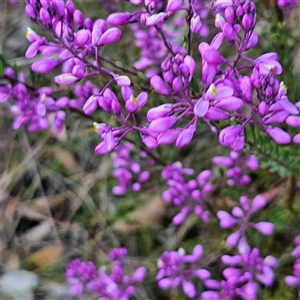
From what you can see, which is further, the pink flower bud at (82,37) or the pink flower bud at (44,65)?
the pink flower bud at (44,65)

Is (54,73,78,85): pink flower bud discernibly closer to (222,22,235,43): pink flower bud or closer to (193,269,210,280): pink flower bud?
(222,22,235,43): pink flower bud

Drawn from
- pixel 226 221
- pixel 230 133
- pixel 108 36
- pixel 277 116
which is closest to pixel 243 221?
pixel 226 221

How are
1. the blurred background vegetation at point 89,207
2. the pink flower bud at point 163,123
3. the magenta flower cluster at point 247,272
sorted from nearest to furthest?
1. the pink flower bud at point 163,123
2. the magenta flower cluster at point 247,272
3. the blurred background vegetation at point 89,207

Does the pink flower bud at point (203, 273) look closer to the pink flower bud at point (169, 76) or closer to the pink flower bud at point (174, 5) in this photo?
the pink flower bud at point (169, 76)

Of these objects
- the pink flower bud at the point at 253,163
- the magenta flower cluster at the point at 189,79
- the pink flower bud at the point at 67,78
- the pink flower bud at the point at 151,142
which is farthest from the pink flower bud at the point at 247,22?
the pink flower bud at the point at 253,163

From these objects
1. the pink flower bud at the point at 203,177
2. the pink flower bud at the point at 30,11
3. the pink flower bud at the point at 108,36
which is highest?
the pink flower bud at the point at 30,11

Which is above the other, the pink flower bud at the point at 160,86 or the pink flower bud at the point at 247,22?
the pink flower bud at the point at 247,22

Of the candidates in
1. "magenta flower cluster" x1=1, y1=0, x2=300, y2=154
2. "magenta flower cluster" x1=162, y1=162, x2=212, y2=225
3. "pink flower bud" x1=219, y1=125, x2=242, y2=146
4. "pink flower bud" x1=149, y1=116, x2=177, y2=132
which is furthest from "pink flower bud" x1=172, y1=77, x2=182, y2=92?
"magenta flower cluster" x1=162, y1=162, x2=212, y2=225

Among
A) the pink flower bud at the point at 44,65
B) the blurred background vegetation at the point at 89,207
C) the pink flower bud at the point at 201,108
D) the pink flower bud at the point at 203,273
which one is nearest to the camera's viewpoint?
the pink flower bud at the point at 201,108

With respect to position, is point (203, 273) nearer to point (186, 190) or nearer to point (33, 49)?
point (186, 190)
